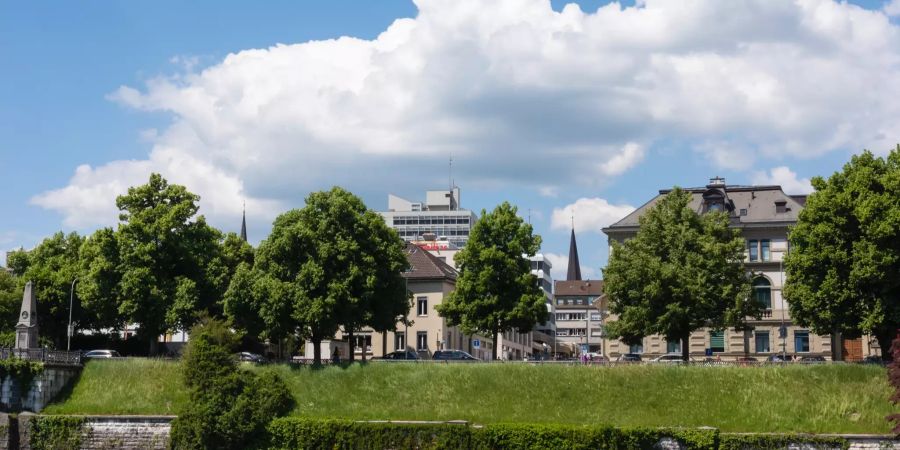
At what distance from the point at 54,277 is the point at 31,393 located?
70.4 ft

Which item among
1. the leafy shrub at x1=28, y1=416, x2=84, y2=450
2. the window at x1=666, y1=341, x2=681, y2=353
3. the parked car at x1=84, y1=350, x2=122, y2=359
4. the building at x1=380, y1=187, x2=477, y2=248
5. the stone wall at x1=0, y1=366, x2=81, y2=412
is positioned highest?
the building at x1=380, y1=187, x2=477, y2=248

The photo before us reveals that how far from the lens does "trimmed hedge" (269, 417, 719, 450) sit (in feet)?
174

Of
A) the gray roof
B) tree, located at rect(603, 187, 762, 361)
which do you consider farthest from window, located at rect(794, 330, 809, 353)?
tree, located at rect(603, 187, 762, 361)

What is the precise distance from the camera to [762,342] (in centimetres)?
8312

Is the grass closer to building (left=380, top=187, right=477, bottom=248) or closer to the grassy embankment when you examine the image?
the grassy embankment

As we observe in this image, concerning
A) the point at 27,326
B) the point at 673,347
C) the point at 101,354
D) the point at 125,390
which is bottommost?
the point at 125,390

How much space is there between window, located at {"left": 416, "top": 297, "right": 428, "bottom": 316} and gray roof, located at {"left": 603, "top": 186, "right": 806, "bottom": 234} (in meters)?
20.0

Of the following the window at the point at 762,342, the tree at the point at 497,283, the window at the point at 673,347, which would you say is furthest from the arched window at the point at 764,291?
the tree at the point at 497,283

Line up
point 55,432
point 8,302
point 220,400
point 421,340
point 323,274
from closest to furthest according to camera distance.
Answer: point 220,400, point 55,432, point 323,274, point 8,302, point 421,340

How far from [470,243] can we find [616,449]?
1003 inches

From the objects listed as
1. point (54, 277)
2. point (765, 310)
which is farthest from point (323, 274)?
point (765, 310)

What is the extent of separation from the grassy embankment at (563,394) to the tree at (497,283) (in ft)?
30.9

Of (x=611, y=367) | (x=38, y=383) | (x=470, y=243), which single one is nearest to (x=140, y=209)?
(x=38, y=383)

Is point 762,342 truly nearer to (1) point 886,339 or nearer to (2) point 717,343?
(2) point 717,343
